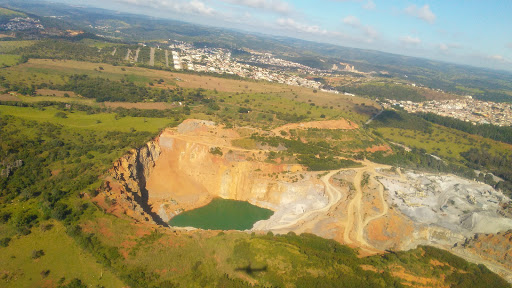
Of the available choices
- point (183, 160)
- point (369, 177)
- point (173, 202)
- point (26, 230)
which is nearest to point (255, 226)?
point (173, 202)

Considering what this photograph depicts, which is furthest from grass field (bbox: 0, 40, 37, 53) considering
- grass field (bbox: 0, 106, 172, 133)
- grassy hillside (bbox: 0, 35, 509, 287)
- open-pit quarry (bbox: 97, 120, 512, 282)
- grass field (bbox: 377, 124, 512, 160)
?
grass field (bbox: 377, 124, 512, 160)

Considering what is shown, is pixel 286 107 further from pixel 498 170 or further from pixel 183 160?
Answer: pixel 498 170

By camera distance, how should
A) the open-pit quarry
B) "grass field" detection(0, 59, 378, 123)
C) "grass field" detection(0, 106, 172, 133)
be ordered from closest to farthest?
the open-pit quarry, "grass field" detection(0, 106, 172, 133), "grass field" detection(0, 59, 378, 123)

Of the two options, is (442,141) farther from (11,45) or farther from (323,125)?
(11,45)

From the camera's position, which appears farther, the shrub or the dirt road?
the dirt road

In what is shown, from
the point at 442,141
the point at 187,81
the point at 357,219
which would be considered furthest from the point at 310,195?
the point at 187,81

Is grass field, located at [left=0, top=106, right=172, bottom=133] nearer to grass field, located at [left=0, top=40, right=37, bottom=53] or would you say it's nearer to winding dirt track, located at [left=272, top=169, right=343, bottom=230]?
winding dirt track, located at [left=272, top=169, right=343, bottom=230]

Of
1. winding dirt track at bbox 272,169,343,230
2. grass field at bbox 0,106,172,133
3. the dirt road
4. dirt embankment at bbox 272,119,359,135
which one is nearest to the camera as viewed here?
winding dirt track at bbox 272,169,343,230
